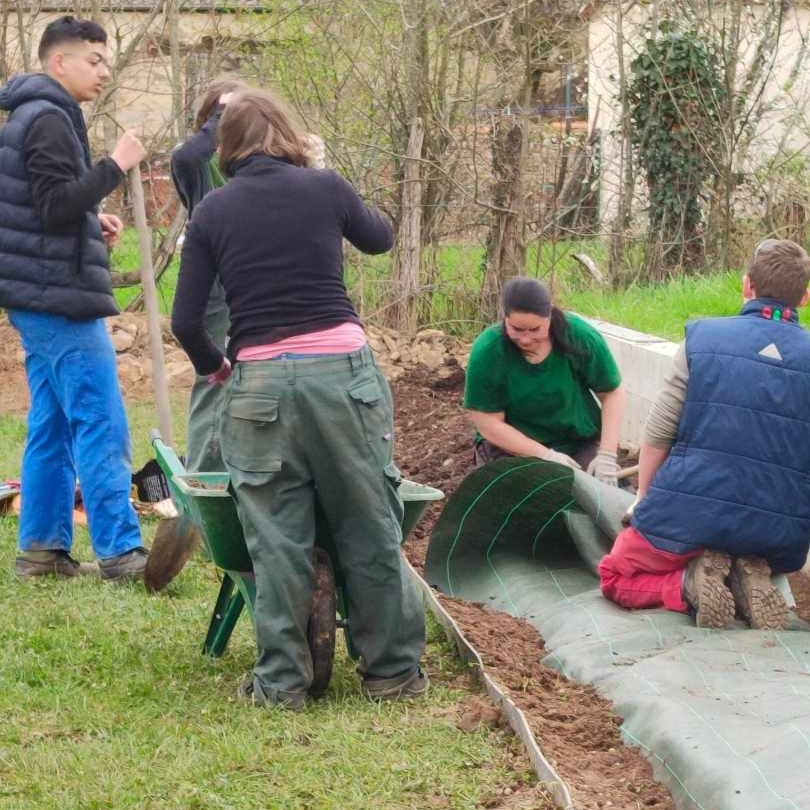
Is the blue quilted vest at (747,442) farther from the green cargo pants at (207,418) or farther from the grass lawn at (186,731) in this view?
the green cargo pants at (207,418)

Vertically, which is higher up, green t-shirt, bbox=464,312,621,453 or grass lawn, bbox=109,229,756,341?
green t-shirt, bbox=464,312,621,453

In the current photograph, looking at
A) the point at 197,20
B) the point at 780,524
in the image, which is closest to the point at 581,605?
the point at 780,524

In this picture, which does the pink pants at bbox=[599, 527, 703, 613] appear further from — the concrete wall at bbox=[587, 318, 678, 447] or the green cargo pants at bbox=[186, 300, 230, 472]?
the concrete wall at bbox=[587, 318, 678, 447]

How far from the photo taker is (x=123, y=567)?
5.84 meters

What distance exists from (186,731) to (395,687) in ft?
2.18

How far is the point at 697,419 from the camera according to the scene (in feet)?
16.4

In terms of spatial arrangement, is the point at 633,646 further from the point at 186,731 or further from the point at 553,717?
the point at 186,731

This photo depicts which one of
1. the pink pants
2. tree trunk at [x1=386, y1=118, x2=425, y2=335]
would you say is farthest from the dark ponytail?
tree trunk at [x1=386, y1=118, x2=425, y2=335]

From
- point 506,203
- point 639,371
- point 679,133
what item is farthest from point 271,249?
point 679,133

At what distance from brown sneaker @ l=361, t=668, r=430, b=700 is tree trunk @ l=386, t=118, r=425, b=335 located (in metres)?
7.78

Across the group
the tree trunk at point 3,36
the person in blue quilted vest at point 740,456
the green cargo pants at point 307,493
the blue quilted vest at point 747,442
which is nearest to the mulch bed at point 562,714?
the green cargo pants at point 307,493

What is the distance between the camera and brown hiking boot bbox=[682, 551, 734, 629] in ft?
16.0

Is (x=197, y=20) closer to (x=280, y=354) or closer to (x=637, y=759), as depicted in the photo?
(x=280, y=354)

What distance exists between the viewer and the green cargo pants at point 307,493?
13.9 feet
